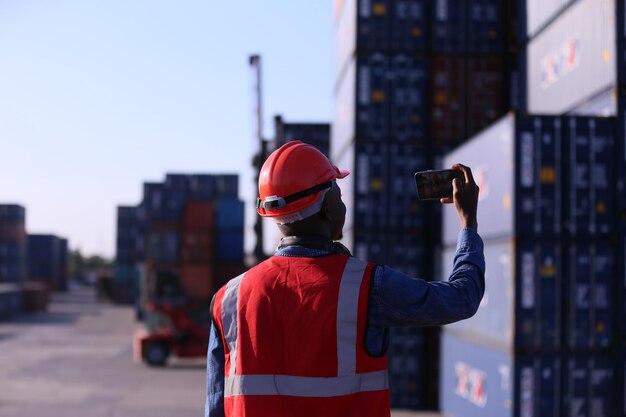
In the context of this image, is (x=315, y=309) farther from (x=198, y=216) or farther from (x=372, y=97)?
(x=198, y=216)

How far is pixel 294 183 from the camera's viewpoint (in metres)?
2.66

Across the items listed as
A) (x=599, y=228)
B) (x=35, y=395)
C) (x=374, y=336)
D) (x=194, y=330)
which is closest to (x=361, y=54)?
(x=599, y=228)

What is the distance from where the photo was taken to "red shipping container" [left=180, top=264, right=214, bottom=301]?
2877 centimetres

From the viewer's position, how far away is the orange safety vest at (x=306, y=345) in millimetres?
2438

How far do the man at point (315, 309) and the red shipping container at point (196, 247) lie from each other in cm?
2739

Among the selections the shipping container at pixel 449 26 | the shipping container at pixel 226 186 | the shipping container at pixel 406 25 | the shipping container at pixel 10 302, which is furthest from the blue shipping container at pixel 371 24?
the shipping container at pixel 10 302

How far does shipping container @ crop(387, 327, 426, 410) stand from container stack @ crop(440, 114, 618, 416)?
162 inches

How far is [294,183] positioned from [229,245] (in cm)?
2856

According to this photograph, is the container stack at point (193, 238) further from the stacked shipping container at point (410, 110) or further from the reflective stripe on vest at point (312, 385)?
the reflective stripe on vest at point (312, 385)

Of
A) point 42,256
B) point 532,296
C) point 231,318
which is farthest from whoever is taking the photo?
point 42,256

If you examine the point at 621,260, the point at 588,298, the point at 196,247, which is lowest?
the point at 588,298

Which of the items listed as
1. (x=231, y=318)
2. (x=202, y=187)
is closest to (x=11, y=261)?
(x=202, y=187)

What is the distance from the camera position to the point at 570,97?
37.6 feet

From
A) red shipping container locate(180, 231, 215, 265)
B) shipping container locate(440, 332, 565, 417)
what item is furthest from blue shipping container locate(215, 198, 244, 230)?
shipping container locate(440, 332, 565, 417)
